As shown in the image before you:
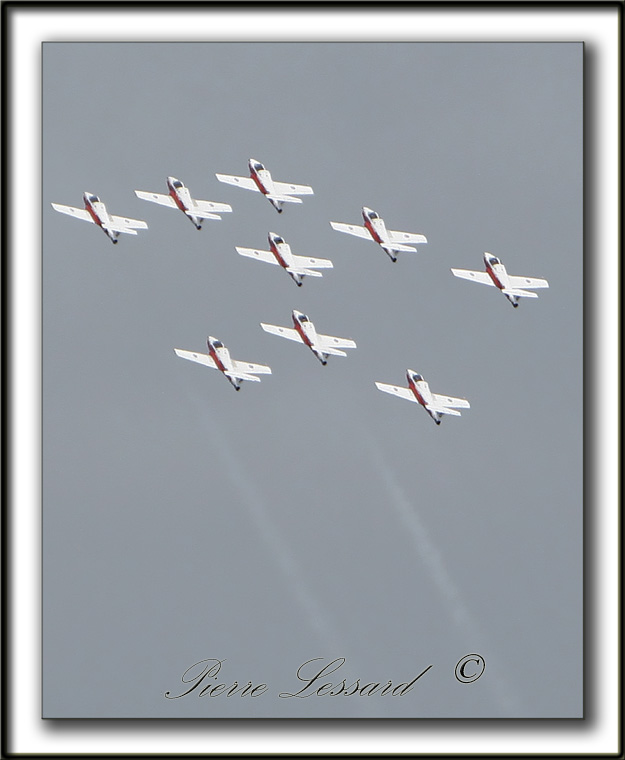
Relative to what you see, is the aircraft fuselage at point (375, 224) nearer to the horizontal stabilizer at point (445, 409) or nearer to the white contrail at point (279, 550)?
the horizontal stabilizer at point (445, 409)

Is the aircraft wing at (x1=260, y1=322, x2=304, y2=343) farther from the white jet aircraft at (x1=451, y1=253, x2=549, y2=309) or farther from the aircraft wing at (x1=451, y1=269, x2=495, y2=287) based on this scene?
the white jet aircraft at (x1=451, y1=253, x2=549, y2=309)

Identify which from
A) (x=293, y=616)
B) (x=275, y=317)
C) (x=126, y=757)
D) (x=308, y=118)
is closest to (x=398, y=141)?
(x=308, y=118)

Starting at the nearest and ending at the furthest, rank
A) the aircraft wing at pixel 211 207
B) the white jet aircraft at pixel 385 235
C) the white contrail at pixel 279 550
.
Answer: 1. the white contrail at pixel 279 550
2. the white jet aircraft at pixel 385 235
3. the aircraft wing at pixel 211 207

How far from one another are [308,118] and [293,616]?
50.2 feet

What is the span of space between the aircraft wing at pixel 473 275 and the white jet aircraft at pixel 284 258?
3996 millimetres

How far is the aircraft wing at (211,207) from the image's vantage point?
58.8m

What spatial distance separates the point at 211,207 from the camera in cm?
5891

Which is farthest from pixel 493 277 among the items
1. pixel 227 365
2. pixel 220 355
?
pixel 220 355

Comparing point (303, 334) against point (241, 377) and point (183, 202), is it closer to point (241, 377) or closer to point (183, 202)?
point (241, 377)

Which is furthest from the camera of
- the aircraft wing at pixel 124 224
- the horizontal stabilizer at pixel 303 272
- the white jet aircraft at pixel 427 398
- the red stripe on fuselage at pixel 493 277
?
the horizontal stabilizer at pixel 303 272

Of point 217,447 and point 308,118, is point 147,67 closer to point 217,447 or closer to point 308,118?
point 308,118

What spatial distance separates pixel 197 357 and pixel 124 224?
4.72m

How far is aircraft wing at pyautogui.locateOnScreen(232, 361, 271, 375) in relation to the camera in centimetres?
5862

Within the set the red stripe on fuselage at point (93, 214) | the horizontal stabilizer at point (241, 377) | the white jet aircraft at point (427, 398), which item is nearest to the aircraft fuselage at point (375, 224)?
the white jet aircraft at point (427, 398)
